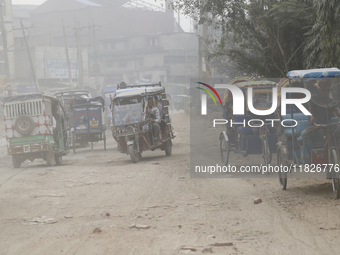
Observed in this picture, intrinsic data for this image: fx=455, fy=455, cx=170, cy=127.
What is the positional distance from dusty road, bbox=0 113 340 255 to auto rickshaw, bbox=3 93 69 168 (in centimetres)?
428

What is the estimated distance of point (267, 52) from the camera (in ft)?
48.9

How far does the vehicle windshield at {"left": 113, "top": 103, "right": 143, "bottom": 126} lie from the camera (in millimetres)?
15445

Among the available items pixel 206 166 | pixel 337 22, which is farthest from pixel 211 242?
pixel 206 166

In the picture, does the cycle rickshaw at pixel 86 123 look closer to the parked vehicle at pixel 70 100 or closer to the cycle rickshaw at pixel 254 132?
the parked vehicle at pixel 70 100

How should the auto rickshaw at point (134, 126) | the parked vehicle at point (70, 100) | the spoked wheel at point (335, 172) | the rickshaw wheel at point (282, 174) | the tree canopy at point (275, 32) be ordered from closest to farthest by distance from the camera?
the spoked wheel at point (335, 172) → the rickshaw wheel at point (282, 174) → the tree canopy at point (275, 32) → the auto rickshaw at point (134, 126) → the parked vehicle at point (70, 100)

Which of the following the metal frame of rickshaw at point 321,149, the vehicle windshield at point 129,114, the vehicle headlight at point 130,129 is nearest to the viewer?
the metal frame of rickshaw at point 321,149

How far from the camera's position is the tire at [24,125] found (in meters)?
15.2

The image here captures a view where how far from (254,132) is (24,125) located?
26.1 feet

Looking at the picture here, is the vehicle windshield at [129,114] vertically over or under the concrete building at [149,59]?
under

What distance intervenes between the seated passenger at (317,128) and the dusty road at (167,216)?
2.80 feet

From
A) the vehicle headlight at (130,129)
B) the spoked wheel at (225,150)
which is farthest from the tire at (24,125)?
the spoked wheel at (225,150)

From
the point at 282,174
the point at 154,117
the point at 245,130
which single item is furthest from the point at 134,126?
the point at 282,174

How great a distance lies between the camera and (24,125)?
15.2m

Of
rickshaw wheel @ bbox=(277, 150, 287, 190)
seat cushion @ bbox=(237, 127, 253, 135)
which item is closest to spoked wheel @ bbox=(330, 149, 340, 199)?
rickshaw wheel @ bbox=(277, 150, 287, 190)
